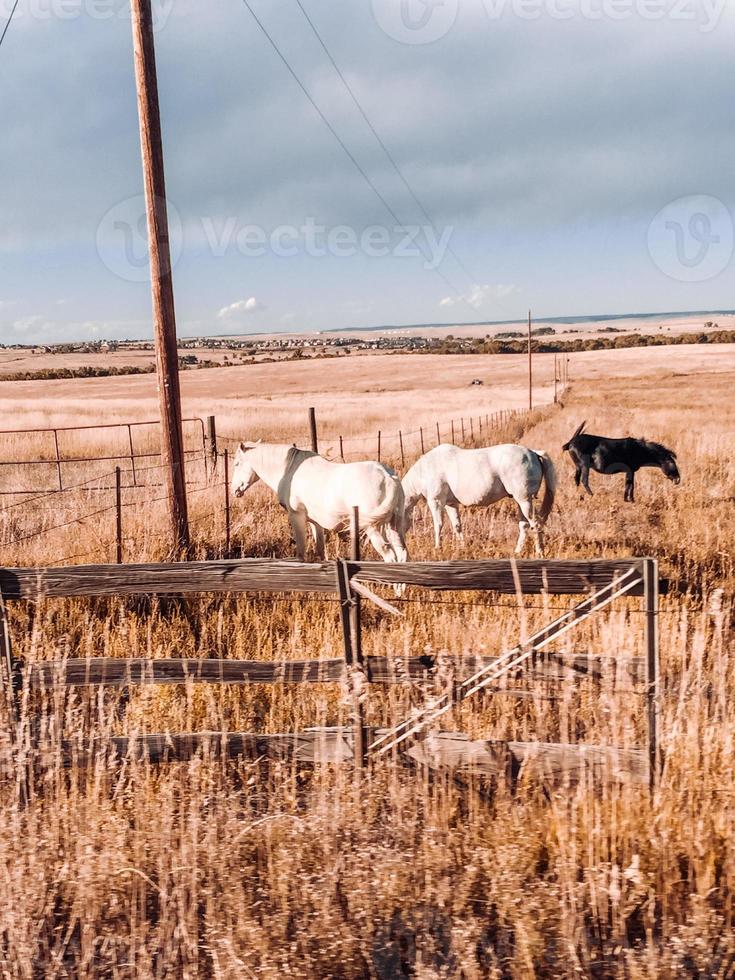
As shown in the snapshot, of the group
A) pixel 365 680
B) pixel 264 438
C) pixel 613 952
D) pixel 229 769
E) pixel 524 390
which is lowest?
pixel 613 952

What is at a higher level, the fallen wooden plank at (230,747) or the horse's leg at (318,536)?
the horse's leg at (318,536)

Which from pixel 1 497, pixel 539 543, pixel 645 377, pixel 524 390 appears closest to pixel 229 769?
pixel 539 543

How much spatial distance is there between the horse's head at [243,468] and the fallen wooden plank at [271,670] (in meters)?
5.13

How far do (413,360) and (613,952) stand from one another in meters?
115

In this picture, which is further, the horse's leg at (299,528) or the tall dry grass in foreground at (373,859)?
the horse's leg at (299,528)

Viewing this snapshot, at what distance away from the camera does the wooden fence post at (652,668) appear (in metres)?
3.90

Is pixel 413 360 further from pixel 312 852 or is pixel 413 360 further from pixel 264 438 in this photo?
pixel 312 852

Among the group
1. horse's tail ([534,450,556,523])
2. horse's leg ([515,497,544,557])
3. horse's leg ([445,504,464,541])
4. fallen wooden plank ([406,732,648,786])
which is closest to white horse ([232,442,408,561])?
horse's leg ([445,504,464,541])

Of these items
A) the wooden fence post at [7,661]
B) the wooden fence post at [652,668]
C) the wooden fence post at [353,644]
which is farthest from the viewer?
the wooden fence post at [7,661]

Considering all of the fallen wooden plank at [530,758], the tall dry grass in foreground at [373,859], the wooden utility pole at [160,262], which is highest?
the wooden utility pole at [160,262]

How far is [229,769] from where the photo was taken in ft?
14.0

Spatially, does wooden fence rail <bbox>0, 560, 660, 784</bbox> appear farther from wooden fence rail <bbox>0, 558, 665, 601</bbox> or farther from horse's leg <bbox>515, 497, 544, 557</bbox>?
horse's leg <bbox>515, 497, 544, 557</bbox>

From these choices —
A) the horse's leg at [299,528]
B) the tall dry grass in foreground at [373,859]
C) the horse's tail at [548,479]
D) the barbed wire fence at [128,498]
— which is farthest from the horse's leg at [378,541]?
the tall dry grass in foreground at [373,859]

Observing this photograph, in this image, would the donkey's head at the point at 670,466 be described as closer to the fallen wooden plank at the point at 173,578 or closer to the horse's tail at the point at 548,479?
the horse's tail at the point at 548,479
